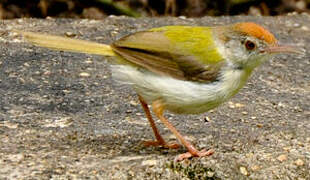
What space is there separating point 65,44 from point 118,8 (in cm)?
450

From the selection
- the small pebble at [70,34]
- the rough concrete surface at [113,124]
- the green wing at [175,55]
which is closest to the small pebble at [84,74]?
the rough concrete surface at [113,124]

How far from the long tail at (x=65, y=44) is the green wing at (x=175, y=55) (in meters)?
0.10

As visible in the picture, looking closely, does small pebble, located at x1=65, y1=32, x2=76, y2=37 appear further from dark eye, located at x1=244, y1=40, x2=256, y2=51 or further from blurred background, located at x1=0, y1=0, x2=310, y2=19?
dark eye, located at x1=244, y1=40, x2=256, y2=51

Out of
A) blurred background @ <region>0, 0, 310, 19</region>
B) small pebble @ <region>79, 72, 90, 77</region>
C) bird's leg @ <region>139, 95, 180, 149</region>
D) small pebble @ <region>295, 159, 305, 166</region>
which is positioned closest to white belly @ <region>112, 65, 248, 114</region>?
bird's leg @ <region>139, 95, 180, 149</region>

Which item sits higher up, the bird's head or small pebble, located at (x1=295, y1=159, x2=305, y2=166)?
the bird's head

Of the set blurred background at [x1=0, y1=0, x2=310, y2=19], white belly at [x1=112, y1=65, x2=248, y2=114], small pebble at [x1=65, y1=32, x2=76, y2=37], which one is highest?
blurred background at [x1=0, y1=0, x2=310, y2=19]

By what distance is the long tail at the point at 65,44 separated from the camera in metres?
4.67

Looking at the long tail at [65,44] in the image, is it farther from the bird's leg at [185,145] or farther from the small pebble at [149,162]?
the small pebble at [149,162]

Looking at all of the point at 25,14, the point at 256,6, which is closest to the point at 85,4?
the point at 25,14

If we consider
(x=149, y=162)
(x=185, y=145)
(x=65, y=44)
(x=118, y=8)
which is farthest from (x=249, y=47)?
(x=118, y=8)

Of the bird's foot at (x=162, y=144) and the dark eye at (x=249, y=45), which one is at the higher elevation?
the dark eye at (x=249, y=45)

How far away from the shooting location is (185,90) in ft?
14.9

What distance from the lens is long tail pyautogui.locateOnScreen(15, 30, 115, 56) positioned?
4.67 metres

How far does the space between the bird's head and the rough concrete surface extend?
0.67 m
